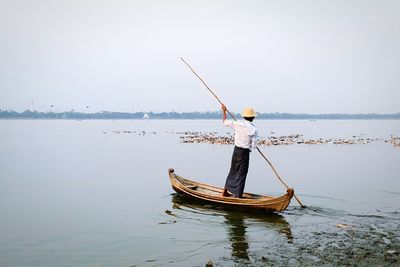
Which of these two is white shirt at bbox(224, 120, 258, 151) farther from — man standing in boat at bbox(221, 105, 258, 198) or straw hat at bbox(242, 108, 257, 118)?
straw hat at bbox(242, 108, 257, 118)

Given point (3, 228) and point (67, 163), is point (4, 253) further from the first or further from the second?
point (67, 163)

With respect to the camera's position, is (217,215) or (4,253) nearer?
(4,253)

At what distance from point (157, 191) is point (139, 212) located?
3.47m

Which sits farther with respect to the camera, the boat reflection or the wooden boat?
the wooden boat

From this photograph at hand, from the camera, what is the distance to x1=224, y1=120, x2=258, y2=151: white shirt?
10484mm

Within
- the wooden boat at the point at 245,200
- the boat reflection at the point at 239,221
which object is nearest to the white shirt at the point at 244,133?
the wooden boat at the point at 245,200

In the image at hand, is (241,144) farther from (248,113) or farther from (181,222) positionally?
(181,222)

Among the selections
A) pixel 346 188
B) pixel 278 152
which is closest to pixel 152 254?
pixel 346 188

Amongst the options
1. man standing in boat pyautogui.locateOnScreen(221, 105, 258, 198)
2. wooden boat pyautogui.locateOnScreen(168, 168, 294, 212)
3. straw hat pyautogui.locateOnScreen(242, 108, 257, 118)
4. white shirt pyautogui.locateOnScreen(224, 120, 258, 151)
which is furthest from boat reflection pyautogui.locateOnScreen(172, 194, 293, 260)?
straw hat pyautogui.locateOnScreen(242, 108, 257, 118)

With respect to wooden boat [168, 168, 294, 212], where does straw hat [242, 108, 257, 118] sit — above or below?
above

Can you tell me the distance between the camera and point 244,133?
10602mm

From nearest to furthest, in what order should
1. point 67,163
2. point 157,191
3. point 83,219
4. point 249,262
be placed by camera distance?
1. point 249,262
2. point 83,219
3. point 157,191
4. point 67,163

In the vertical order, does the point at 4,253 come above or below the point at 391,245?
below

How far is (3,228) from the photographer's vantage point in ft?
33.4
